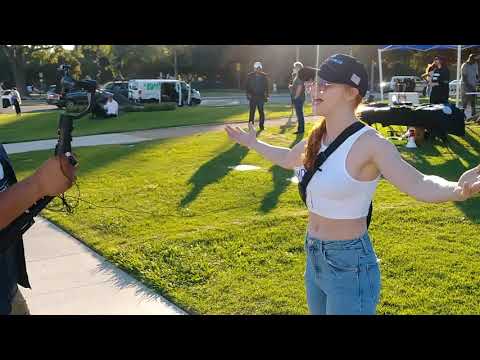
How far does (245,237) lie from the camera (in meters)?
5.47

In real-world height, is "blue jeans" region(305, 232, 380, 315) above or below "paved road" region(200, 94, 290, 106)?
above

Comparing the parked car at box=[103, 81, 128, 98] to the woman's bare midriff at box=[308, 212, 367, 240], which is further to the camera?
the parked car at box=[103, 81, 128, 98]

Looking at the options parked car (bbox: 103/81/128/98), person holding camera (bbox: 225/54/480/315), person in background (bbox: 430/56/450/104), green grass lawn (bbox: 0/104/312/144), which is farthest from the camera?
parked car (bbox: 103/81/128/98)

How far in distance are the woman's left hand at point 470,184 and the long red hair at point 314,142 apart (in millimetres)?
632

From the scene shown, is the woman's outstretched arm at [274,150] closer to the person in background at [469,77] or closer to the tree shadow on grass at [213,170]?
the tree shadow on grass at [213,170]

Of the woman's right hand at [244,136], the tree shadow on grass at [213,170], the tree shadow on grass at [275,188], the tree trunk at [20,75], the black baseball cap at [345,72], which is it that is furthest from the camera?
the tree trunk at [20,75]

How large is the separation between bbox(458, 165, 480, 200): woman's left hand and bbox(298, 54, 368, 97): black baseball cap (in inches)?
25.2

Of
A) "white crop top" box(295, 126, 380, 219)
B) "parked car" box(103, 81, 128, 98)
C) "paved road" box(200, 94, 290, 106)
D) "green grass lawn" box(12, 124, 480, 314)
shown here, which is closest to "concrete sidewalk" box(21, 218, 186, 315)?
"green grass lawn" box(12, 124, 480, 314)

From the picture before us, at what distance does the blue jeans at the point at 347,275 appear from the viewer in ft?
7.97

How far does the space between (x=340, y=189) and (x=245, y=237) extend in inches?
124

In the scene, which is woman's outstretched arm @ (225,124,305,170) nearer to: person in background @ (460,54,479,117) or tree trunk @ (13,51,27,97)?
person in background @ (460,54,479,117)

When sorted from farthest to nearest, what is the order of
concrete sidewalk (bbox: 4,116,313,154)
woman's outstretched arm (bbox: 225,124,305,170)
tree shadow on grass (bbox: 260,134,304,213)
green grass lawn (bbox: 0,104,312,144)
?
green grass lawn (bbox: 0,104,312,144)
concrete sidewalk (bbox: 4,116,313,154)
tree shadow on grass (bbox: 260,134,304,213)
woman's outstretched arm (bbox: 225,124,305,170)

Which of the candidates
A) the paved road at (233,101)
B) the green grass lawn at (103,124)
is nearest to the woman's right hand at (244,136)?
the green grass lawn at (103,124)

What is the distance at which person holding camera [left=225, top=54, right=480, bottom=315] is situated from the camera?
7.73 feet
